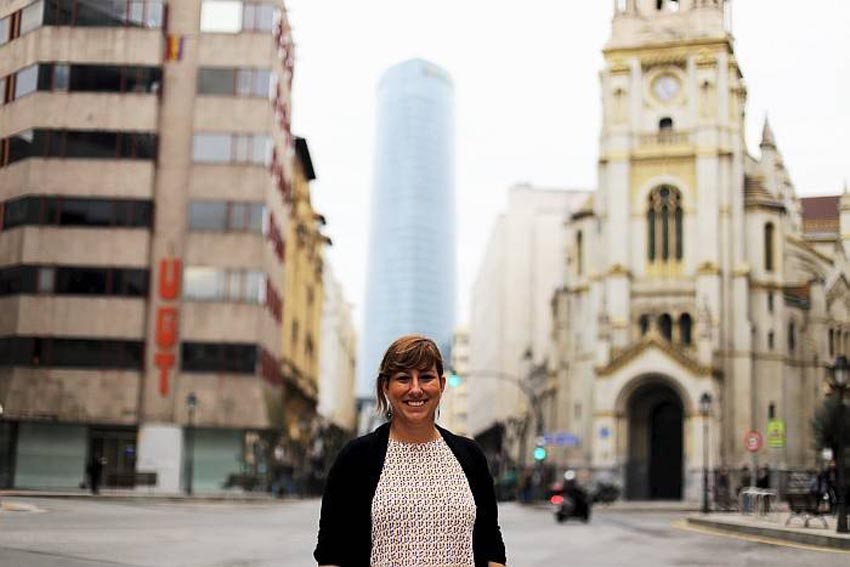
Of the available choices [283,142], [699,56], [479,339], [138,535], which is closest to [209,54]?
[283,142]

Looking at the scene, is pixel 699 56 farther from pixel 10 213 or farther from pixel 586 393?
pixel 10 213

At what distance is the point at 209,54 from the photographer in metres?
54.3

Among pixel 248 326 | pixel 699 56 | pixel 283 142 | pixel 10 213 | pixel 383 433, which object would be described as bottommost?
pixel 383 433

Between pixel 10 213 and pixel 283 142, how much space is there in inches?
633

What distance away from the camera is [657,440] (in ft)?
232

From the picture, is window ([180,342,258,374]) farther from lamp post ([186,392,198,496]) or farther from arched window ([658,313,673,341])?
arched window ([658,313,673,341])

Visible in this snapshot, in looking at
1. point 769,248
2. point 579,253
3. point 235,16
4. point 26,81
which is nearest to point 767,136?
point 769,248

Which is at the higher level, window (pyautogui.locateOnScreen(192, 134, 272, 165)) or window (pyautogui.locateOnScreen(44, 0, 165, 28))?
window (pyautogui.locateOnScreen(44, 0, 165, 28))

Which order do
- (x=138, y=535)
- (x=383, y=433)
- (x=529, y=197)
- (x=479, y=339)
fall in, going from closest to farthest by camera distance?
(x=383, y=433), (x=138, y=535), (x=529, y=197), (x=479, y=339)

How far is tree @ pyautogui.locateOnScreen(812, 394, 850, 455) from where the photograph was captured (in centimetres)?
6191

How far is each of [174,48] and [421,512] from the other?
5167 centimetres

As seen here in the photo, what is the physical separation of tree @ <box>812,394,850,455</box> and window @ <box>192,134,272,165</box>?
30.1 meters

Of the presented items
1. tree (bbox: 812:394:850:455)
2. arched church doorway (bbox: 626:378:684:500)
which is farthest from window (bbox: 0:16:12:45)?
arched church doorway (bbox: 626:378:684:500)

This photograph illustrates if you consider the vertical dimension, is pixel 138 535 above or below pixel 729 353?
below
